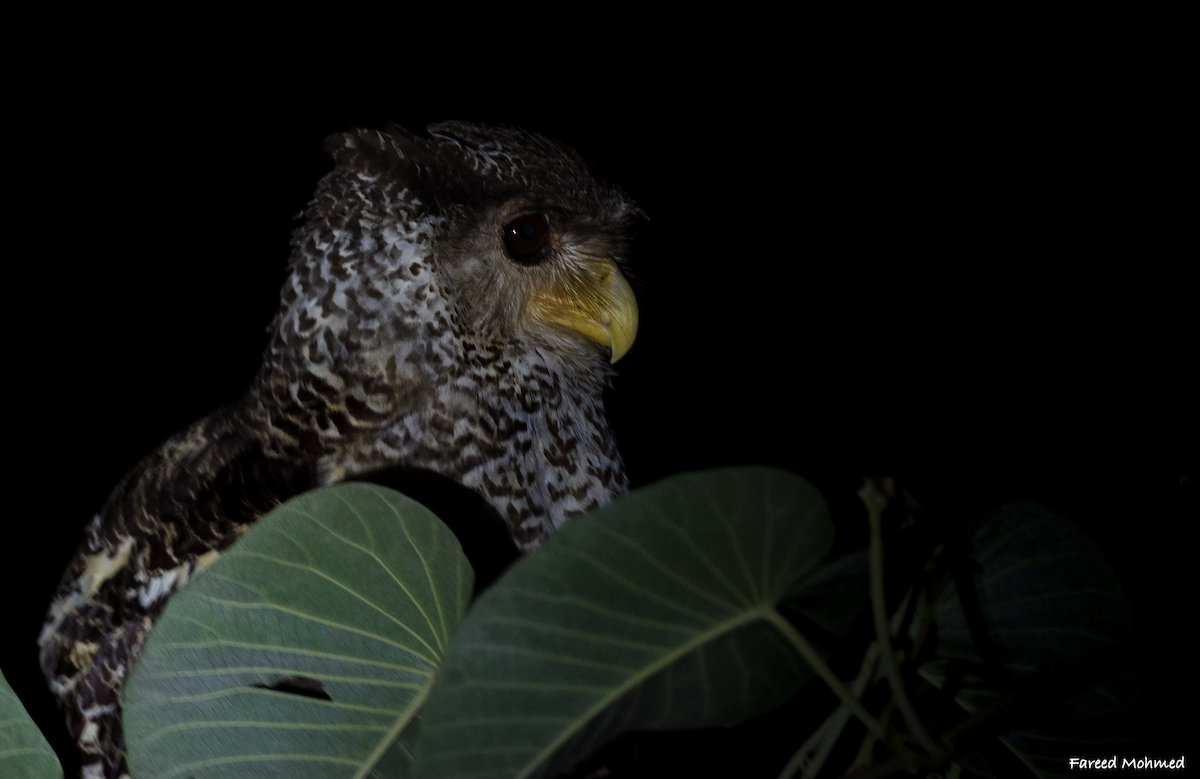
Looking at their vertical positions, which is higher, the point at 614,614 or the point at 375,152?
the point at 375,152

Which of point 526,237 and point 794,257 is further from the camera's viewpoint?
point 794,257

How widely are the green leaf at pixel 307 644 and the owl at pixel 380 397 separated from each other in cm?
31

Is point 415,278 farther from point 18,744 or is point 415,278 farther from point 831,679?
point 831,679

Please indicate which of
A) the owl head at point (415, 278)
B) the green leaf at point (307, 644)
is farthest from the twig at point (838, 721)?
the owl head at point (415, 278)

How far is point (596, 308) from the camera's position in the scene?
848 mm

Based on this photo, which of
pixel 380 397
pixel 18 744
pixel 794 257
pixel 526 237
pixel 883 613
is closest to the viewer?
pixel 883 613

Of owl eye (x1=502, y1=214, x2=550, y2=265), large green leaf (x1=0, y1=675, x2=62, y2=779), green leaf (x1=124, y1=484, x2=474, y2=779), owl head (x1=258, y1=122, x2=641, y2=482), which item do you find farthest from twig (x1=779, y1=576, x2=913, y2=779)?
owl eye (x1=502, y1=214, x2=550, y2=265)

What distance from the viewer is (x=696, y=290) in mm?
1063

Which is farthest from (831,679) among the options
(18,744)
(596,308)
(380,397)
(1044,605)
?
(596,308)

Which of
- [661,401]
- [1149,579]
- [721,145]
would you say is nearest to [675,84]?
[721,145]

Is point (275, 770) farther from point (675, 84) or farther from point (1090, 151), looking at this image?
point (1090, 151)

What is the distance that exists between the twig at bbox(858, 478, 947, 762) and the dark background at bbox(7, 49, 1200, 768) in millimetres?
589

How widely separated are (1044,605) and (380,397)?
20.7 inches

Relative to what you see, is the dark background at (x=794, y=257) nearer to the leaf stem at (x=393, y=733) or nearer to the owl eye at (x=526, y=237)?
the owl eye at (x=526, y=237)
